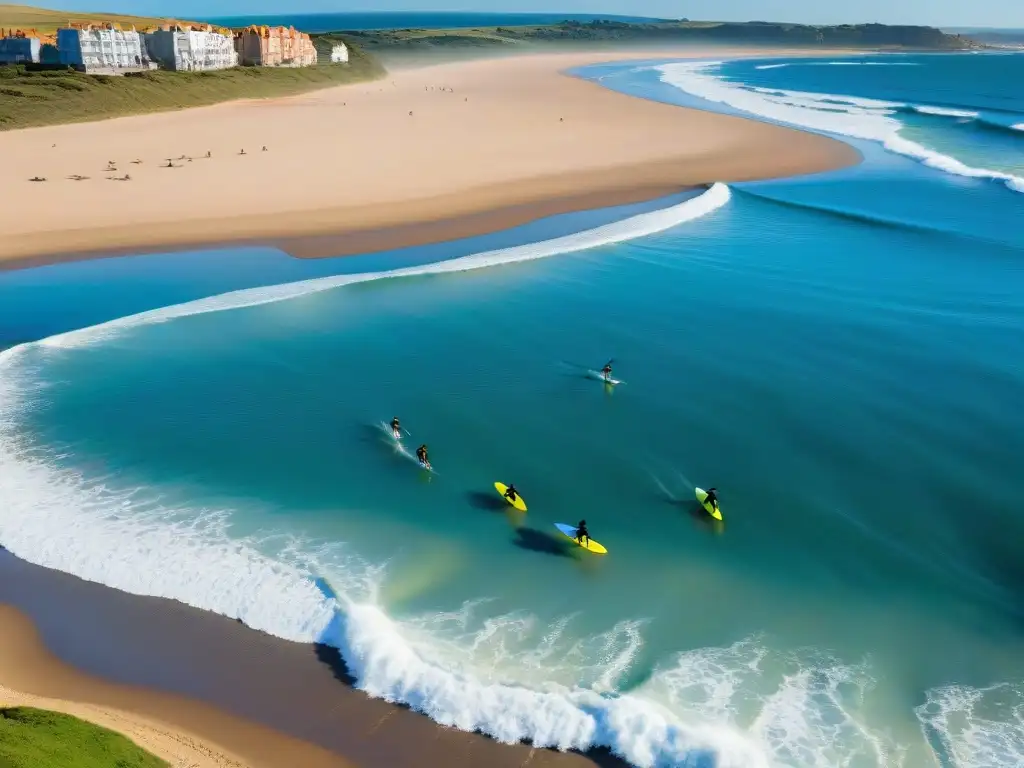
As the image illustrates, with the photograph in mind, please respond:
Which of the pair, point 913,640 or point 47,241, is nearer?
point 913,640

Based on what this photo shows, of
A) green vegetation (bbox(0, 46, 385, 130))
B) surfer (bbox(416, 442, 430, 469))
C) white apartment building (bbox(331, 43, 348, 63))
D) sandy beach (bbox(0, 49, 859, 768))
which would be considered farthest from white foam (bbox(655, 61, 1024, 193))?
green vegetation (bbox(0, 46, 385, 130))

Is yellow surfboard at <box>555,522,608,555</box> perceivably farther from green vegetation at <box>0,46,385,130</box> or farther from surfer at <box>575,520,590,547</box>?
green vegetation at <box>0,46,385,130</box>

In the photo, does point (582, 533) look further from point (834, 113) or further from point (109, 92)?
point (834, 113)

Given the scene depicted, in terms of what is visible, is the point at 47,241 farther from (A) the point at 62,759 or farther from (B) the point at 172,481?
(A) the point at 62,759

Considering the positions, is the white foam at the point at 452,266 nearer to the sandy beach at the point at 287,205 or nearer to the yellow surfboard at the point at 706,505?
the sandy beach at the point at 287,205

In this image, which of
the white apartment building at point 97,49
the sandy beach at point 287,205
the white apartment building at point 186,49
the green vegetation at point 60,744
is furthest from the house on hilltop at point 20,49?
the green vegetation at point 60,744

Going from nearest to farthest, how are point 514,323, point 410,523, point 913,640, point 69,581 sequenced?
point 913,640 < point 69,581 < point 410,523 < point 514,323

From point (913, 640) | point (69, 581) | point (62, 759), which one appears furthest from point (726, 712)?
point (69, 581)
